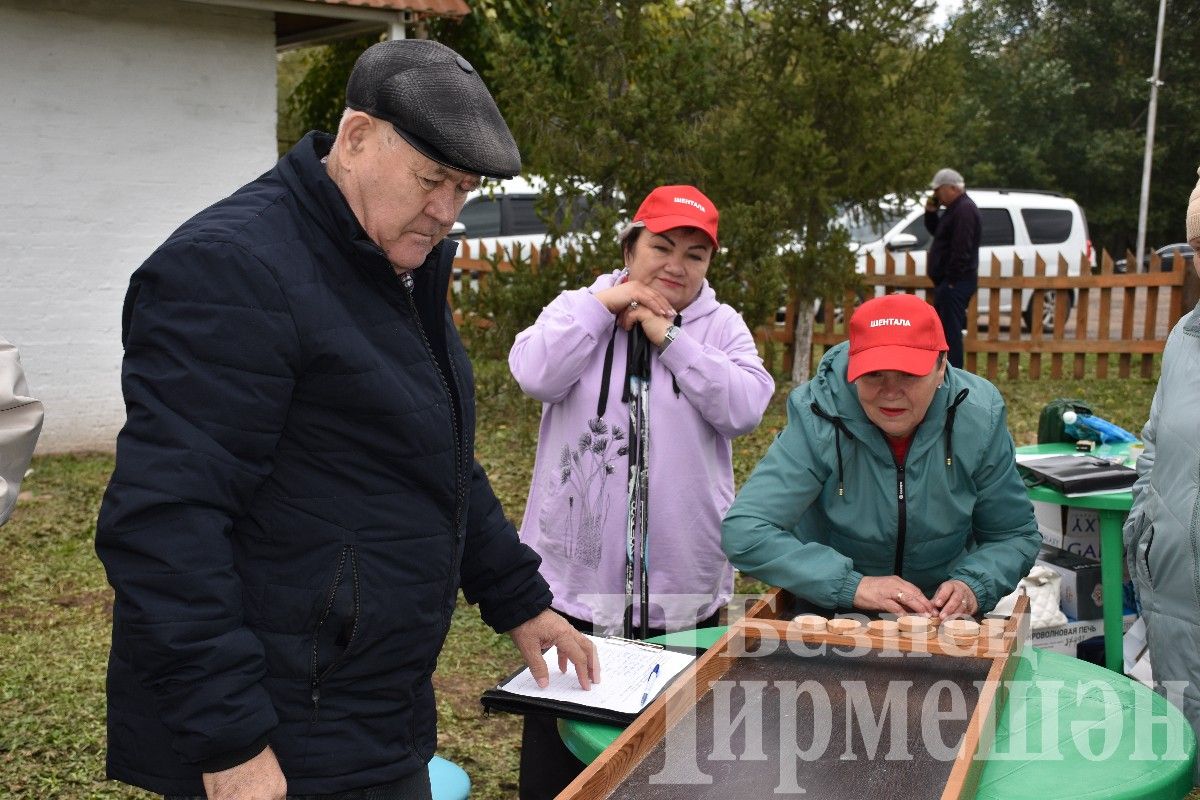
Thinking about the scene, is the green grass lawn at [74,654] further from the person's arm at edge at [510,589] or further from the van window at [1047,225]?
the van window at [1047,225]

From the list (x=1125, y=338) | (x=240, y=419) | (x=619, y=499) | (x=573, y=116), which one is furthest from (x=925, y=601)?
(x=1125, y=338)

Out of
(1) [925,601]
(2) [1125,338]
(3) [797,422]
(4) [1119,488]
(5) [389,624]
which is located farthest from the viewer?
(2) [1125,338]

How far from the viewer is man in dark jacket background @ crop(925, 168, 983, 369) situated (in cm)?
1119

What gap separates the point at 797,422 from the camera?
2861 millimetres

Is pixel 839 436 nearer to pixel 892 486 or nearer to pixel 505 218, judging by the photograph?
pixel 892 486

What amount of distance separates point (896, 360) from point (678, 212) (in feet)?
2.38

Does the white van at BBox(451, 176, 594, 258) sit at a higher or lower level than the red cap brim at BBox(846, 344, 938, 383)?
higher

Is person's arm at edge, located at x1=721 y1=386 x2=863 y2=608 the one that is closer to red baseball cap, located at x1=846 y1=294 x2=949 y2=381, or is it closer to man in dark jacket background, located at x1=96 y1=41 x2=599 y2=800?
red baseball cap, located at x1=846 y1=294 x2=949 y2=381

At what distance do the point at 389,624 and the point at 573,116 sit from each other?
5.65 meters

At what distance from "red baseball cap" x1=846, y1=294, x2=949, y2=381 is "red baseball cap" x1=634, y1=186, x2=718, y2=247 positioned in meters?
0.51

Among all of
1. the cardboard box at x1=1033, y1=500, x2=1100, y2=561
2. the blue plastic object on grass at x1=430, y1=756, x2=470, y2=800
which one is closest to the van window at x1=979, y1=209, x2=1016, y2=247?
the cardboard box at x1=1033, y1=500, x2=1100, y2=561

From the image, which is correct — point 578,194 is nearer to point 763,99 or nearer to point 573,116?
point 573,116

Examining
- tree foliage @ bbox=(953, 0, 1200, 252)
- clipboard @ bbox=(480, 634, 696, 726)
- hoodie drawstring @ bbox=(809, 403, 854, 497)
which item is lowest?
clipboard @ bbox=(480, 634, 696, 726)

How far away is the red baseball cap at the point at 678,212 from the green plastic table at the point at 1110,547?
1803mm
